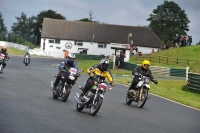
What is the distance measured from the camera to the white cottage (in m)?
116

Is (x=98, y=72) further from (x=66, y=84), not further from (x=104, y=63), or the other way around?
(x=66, y=84)

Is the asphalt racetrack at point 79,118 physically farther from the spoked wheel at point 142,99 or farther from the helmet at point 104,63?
the helmet at point 104,63

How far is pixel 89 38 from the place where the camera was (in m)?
117

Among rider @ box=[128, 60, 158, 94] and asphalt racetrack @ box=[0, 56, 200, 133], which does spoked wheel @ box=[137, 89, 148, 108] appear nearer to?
asphalt racetrack @ box=[0, 56, 200, 133]

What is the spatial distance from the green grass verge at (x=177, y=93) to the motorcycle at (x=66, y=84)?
25.7 feet

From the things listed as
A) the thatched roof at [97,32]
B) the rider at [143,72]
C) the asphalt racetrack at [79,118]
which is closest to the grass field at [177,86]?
the rider at [143,72]

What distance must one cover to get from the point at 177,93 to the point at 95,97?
18297mm

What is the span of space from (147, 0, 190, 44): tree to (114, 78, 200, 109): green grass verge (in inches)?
3604

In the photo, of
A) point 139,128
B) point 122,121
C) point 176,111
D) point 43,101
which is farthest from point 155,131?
point 176,111

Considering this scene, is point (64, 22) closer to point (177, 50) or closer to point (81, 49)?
point (81, 49)

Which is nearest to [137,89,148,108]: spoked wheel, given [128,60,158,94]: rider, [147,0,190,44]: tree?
[128,60,158,94]: rider

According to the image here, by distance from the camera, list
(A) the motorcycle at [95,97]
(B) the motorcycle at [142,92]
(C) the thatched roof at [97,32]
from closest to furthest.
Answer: (A) the motorcycle at [95,97] < (B) the motorcycle at [142,92] < (C) the thatched roof at [97,32]

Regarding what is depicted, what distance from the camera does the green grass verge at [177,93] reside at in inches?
1074

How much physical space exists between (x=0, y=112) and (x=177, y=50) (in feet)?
202
